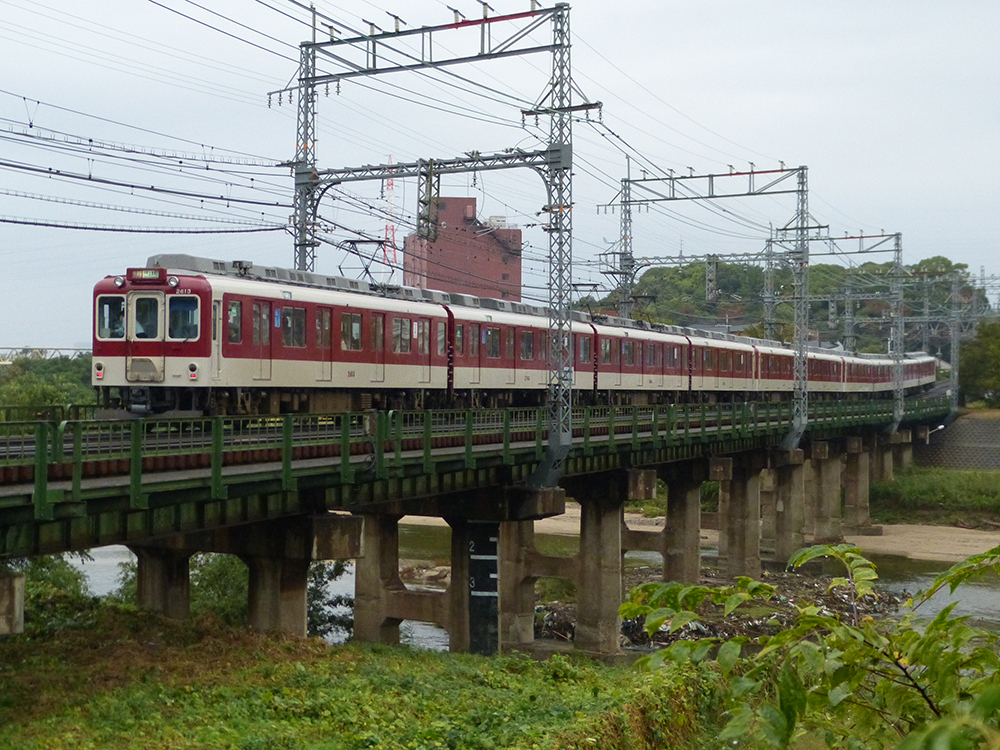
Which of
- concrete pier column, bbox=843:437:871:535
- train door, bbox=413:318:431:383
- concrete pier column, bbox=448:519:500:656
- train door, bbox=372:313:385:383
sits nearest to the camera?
train door, bbox=372:313:385:383

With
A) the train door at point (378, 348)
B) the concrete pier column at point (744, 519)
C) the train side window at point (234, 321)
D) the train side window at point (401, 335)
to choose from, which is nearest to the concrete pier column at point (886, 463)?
the concrete pier column at point (744, 519)

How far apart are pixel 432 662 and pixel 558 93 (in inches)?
465

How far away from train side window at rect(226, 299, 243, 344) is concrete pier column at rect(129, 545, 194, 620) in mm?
4989

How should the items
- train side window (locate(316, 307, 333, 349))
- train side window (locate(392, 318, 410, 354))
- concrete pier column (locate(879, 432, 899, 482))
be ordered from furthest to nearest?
concrete pier column (locate(879, 432, 899, 482)), train side window (locate(392, 318, 410, 354)), train side window (locate(316, 307, 333, 349))

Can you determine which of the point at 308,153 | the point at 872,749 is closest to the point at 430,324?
the point at 308,153

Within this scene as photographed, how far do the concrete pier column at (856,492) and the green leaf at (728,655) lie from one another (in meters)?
60.9

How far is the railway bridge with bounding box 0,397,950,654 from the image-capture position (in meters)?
13.9

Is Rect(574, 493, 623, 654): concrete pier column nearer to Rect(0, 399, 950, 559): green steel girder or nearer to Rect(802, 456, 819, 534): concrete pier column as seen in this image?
Rect(0, 399, 950, 559): green steel girder

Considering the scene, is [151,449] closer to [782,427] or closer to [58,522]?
[58,522]

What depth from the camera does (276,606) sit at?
19.9 meters

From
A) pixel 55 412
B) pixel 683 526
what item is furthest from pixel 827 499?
pixel 55 412

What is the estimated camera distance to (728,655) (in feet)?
13.8

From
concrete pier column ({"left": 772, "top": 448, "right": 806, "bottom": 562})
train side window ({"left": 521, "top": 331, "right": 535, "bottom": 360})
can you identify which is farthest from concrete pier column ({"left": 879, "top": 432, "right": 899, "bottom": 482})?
train side window ({"left": 521, "top": 331, "right": 535, "bottom": 360})

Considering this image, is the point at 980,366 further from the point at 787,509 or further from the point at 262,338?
the point at 262,338
